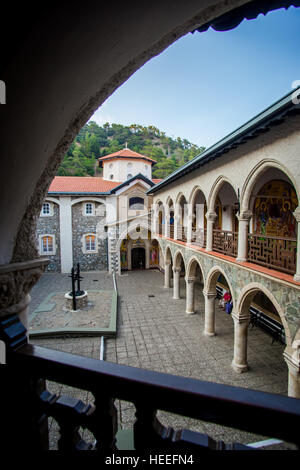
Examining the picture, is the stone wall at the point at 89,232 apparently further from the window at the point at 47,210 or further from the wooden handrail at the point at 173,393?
the wooden handrail at the point at 173,393

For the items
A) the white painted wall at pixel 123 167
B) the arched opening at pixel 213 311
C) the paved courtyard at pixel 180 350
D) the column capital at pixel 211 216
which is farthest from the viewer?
the white painted wall at pixel 123 167

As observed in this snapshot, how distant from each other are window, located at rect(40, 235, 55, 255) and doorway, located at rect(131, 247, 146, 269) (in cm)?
711

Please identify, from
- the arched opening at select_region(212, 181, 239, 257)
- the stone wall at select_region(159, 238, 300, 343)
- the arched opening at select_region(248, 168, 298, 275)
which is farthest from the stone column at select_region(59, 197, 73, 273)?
the arched opening at select_region(248, 168, 298, 275)

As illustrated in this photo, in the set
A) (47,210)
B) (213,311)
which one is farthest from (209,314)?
(47,210)

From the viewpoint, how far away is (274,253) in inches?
283

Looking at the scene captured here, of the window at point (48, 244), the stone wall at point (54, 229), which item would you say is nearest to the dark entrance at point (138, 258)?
A: the stone wall at point (54, 229)

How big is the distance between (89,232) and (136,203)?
507 centimetres

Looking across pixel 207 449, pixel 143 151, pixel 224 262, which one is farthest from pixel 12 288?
pixel 143 151

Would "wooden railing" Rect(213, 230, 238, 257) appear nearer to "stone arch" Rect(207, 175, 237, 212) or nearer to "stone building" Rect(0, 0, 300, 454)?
"stone arch" Rect(207, 175, 237, 212)

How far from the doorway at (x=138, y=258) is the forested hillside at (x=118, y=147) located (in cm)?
1910

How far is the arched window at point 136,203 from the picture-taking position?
23219mm

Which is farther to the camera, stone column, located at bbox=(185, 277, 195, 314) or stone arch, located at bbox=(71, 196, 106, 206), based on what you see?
stone arch, located at bbox=(71, 196, 106, 206)

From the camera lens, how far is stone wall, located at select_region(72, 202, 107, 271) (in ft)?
73.2

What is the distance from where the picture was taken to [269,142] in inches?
269
